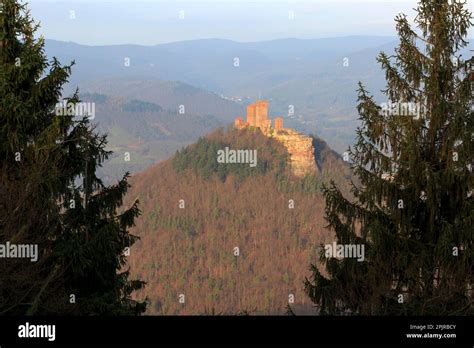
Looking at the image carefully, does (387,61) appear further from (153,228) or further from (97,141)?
(153,228)

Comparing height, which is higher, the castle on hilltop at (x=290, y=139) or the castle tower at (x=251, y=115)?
the castle tower at (x=251, y=115)

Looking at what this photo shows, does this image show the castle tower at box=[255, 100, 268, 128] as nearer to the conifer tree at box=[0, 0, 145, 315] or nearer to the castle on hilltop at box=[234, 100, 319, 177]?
the castle on hilltop at box=[234, 100, 319, 177]

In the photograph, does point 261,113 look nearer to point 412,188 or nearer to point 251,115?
point 251,115

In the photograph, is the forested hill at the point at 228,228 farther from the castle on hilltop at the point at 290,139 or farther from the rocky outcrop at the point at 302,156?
the castle on hilltop at the point at 290,139

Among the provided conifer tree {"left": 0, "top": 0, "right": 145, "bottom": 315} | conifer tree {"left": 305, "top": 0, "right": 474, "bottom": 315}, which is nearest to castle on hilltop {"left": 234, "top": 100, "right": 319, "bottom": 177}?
conifer tree {"left": 0, "top": 0, "right": 145, "bottom": 315}

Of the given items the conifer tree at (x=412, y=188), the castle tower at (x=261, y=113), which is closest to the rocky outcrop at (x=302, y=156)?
the castle tower at (x=261, y=113)

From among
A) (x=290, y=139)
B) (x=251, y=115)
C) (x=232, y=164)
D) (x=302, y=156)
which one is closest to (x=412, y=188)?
(x=302, y=156)

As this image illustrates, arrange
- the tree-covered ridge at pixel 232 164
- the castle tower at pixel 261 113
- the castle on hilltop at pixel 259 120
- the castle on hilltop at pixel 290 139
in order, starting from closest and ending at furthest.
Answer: the castle on hilltop at pixel 290 139 < the tree-covered ridge at pixel 232 164 < the castle on hilltop at pixel 259 120 < the castle tower at pixel 261 113
